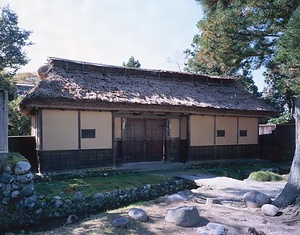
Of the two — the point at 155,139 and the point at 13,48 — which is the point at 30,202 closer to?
the point at 155,139

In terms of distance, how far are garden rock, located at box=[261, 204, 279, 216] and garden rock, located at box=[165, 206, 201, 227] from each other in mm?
1459

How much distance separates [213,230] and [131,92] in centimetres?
710

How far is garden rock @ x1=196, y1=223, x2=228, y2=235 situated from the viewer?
4023mm

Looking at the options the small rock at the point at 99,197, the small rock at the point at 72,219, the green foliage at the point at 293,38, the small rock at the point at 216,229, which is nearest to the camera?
the small rock at the point at 216,229

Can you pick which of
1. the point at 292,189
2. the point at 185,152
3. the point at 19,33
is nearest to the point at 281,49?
the point at 292,189

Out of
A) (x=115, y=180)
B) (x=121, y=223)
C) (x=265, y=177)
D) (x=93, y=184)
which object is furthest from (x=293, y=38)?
(x=93, y=184)

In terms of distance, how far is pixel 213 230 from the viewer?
4.08m

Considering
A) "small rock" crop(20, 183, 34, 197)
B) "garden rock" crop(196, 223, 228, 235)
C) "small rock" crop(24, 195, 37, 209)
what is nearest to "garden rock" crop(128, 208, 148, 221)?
"garden rock" crop(196, 223, 228, 235)

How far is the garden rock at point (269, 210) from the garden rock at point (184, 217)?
1.46 metres

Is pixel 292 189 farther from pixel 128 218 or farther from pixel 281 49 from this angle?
pixel 281 49

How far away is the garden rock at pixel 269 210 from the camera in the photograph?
5.05 meters

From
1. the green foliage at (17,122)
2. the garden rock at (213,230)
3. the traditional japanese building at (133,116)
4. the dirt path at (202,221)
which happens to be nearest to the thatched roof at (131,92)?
the traditional japanese building at (133,116)

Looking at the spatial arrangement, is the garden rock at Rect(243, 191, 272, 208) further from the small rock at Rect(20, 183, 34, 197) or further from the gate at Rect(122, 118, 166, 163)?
the gate at Rect(122, 118, 166, 163)

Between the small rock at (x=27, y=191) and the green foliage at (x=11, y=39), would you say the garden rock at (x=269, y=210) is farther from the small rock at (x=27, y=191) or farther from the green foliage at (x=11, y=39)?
the green foliage at (x=11, y=39)
